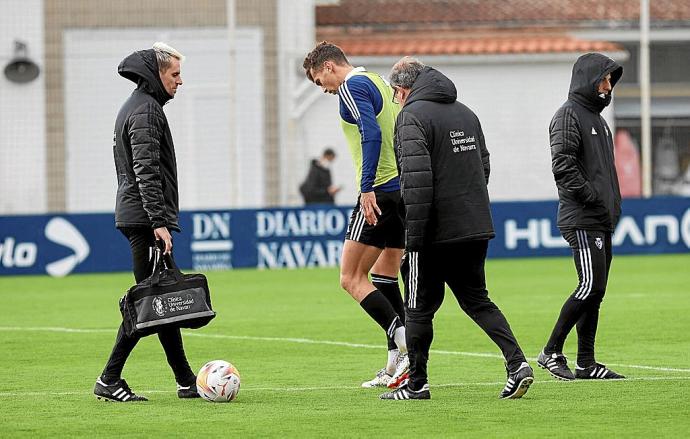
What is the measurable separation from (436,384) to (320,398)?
103 cm

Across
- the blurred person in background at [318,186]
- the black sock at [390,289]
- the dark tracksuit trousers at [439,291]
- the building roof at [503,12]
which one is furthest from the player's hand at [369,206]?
the building roof at [503,12]

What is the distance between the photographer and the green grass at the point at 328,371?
8.60 m

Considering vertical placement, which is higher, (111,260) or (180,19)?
(180,19)

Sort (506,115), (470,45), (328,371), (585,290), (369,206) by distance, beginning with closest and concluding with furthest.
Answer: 1. (369,206)
2. (585,290)
3. (328,371)
4. (506,115)
5. (470,45)

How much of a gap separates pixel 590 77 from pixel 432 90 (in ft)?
5.98

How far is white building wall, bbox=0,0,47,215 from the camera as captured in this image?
2938 centimetres

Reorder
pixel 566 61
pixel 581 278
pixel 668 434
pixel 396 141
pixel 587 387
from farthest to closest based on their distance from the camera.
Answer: pixel 566 61, pixel 581 278, pixel 587 387, pixel 396 141, pixel 668 434

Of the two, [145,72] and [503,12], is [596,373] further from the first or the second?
[503,12]

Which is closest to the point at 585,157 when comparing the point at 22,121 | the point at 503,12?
the point at 22,121

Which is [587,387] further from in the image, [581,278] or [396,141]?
[396,141]

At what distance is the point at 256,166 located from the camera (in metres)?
29.7

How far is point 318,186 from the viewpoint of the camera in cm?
2700

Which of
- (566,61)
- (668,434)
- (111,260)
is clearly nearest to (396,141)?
(668,434)

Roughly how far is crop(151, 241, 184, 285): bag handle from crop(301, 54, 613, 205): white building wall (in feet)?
66.2
